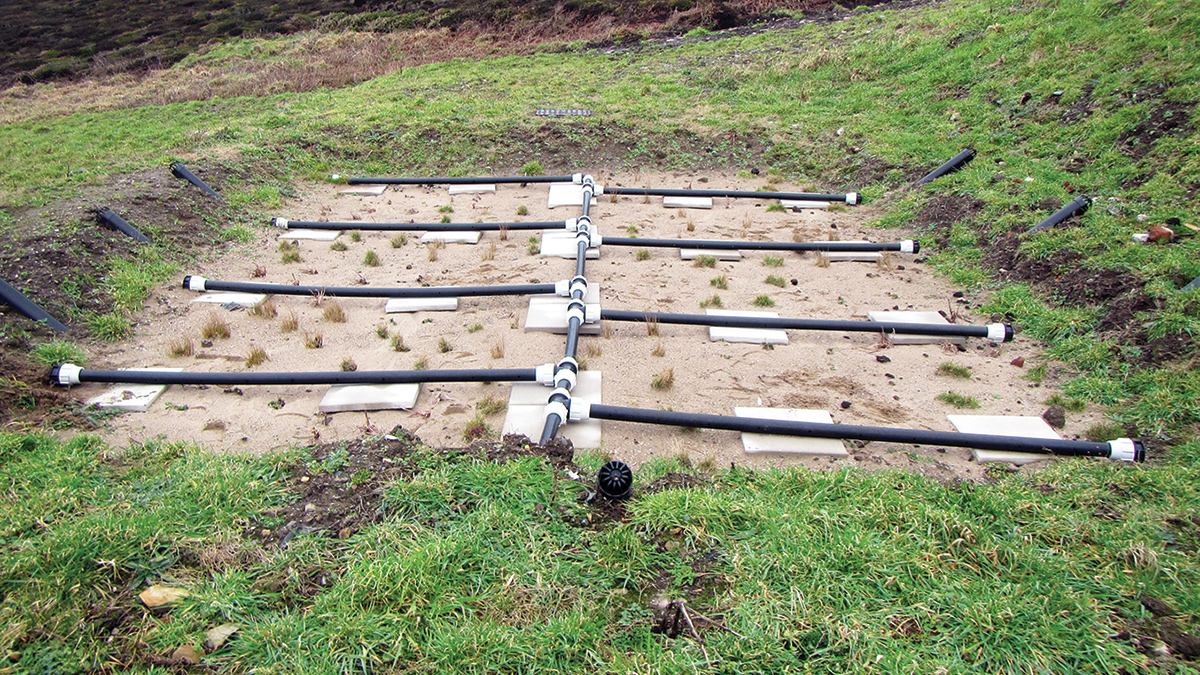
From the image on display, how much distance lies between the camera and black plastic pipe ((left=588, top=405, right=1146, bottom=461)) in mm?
3684

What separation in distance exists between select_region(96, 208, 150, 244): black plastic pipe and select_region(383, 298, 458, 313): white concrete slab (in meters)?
3.15

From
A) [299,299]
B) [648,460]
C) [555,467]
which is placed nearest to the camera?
[555,467]

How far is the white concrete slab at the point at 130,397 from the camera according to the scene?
4395mm

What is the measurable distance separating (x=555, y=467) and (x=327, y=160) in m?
8.64

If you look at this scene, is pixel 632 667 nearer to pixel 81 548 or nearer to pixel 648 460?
pixel 648 460

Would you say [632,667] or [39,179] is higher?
[39,179]

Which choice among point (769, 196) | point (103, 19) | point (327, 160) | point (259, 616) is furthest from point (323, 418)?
point (103, 19)

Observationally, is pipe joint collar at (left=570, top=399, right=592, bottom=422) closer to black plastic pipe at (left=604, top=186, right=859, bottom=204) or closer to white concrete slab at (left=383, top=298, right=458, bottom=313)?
white concrete slab at (left=383, top=298, right=458, bottom=313)

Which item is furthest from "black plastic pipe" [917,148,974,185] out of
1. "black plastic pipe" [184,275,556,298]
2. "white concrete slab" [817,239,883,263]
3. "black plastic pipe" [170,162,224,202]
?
"black plastic pipe" [170,162,224,202]

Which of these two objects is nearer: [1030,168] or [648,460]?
[648,460]

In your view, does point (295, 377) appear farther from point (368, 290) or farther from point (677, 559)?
point (677, 559)

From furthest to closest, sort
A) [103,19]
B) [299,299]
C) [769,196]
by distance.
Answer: [103,19] < [769,196] < [299,299]

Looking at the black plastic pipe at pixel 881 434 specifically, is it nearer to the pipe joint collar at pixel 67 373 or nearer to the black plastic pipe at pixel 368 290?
the black plastic pipe at pixel 368 290

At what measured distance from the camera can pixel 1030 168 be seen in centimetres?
745
